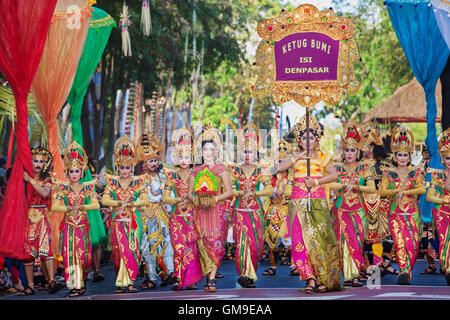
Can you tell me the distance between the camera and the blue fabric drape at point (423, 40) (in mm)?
11203

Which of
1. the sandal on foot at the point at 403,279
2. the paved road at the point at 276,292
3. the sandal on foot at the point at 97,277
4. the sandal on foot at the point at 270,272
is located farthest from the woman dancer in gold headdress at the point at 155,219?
the sandal on foot at the point at 403,279

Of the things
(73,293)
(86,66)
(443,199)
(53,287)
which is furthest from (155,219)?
(443,199)

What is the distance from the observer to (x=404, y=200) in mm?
9641

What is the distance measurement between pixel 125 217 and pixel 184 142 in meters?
1.18

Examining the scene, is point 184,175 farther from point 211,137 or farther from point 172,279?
point 172,279

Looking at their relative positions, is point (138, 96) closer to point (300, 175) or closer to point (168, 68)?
point (168, 68)

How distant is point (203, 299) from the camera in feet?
26.0

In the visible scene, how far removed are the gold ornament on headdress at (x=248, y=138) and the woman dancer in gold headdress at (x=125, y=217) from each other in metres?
1.32

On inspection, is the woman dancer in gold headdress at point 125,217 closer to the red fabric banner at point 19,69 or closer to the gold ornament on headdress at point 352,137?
the red fabric banner at point 19,69

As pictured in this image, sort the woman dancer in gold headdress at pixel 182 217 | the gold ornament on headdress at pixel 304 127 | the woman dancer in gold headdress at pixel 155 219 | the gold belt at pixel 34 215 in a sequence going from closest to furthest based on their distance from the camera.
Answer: the gold ornament on headdress at pixel 304 127, the woman dancer in gold headdress at pixel 182 217, the gold belt at pixel 34 215, the woman dancer in gold headdress at pixel 155 219

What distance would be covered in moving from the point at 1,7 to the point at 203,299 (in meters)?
4.10

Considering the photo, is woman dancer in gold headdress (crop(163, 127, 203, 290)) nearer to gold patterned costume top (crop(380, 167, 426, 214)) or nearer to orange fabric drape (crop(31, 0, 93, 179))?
orange fabric drape (crop(31, 0, 93, 179))

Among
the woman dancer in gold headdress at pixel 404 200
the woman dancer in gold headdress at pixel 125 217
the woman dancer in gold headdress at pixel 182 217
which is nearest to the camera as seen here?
the woman dancer in gold headdress at pixel 182 217
